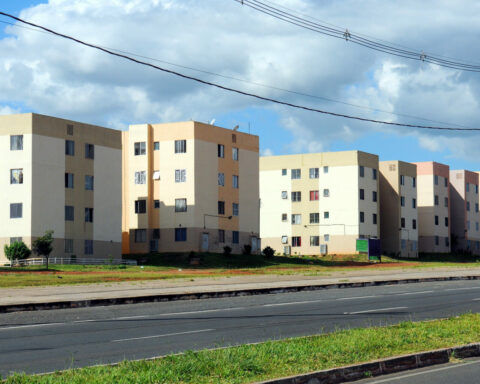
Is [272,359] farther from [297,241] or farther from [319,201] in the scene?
[297,241]

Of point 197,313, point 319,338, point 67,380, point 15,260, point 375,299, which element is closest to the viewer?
point 67,380

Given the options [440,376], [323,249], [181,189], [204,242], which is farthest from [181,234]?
[440,376]

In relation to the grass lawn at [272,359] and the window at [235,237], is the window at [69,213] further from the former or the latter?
the grass lawn at [272,359]

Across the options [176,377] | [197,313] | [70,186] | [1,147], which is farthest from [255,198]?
[176,377]

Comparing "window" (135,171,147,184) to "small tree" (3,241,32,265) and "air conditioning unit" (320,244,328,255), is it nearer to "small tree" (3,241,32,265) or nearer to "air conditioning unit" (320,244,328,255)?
"small tree" (3,241,32,265)

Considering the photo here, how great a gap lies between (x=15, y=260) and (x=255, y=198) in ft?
94.3

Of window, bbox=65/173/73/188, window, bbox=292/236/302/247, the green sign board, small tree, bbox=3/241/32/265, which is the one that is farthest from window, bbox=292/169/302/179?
small tree, bbox=3/241/32/265

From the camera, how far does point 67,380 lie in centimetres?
998

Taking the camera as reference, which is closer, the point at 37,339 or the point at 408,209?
the point at 37,339

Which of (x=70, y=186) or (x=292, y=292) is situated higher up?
(x=70, y=186)

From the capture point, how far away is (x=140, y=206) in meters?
75.7

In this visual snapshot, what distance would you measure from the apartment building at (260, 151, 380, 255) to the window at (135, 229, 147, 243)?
23526 millimetres

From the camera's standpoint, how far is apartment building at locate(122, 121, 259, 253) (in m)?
73.5

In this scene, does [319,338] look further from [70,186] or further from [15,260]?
[70,186]
